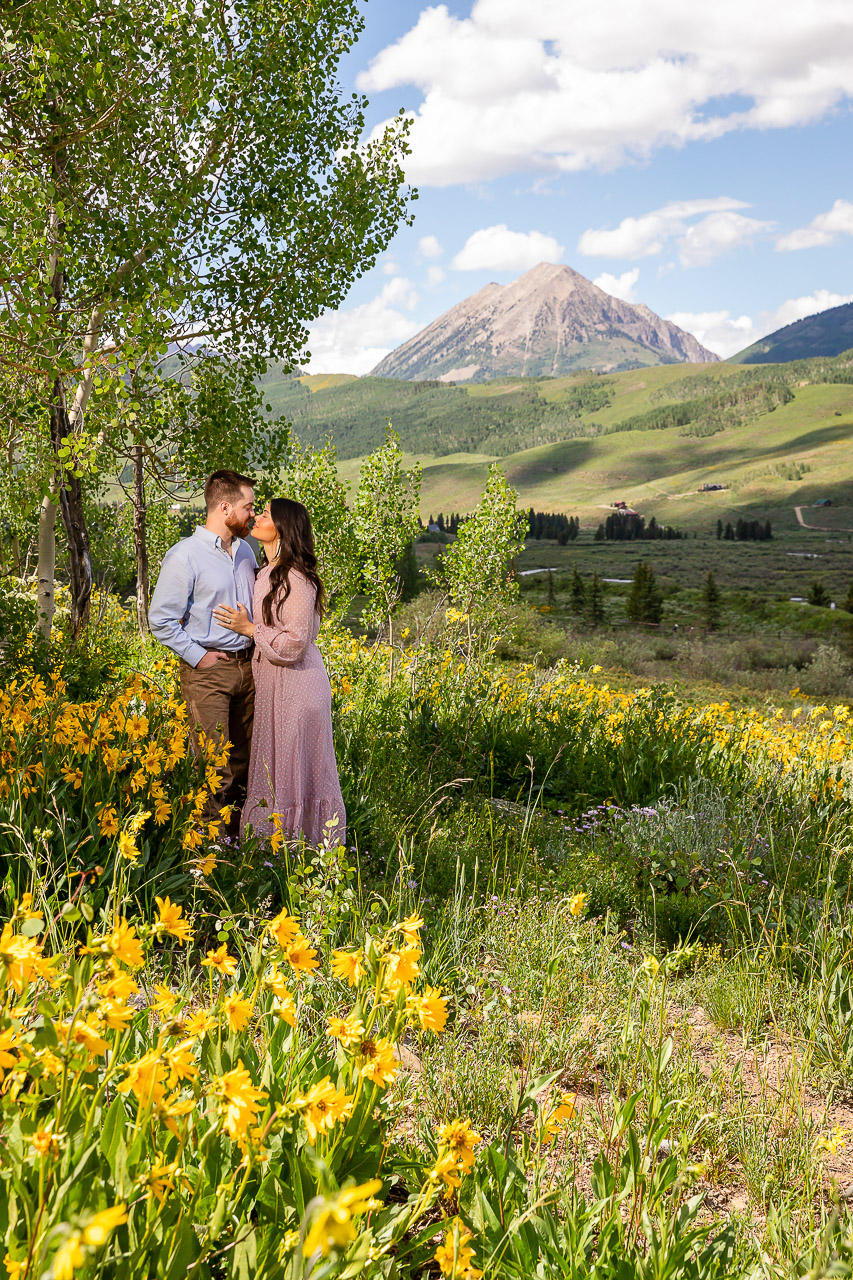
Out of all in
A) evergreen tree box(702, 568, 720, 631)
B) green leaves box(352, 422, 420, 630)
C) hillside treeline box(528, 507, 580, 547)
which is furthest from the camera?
hillside treeline box(528, 507, 580, 547)

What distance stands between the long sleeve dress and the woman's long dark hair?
1.5 inches

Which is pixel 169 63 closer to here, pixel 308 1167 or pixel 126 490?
pixel 126 490

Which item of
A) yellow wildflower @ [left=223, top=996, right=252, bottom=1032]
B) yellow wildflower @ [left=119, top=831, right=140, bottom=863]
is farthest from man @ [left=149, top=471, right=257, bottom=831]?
yellow wildflower @ [left=223, top=996, right=252, bottom=1032]

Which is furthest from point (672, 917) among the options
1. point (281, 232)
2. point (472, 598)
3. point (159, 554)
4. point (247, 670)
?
point (159, 554)

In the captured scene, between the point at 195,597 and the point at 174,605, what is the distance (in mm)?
131

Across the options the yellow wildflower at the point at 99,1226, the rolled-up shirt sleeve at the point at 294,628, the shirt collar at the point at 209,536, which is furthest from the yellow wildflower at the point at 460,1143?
the shirt collar at the point at 209,536

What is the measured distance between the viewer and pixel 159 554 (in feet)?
85.2

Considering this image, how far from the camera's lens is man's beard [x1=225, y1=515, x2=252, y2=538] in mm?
4492

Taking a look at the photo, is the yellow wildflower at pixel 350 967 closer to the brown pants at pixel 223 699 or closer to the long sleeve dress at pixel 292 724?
the long sleeve dress at pixel 292 724

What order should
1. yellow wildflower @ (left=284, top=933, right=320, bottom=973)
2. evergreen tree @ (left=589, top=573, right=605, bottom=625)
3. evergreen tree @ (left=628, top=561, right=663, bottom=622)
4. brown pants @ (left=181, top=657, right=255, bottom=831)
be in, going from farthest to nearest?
evergreen tree @ (left=628, top=561, right=663, bottom=622)
evergreen tree @ (left=589, top=573, right=605, bottom=625)
brown pants @ (left=181, top=657, right=255, bottom=831)
yellow wildflower @ (left=284, top=933, right=320, bottom=973)

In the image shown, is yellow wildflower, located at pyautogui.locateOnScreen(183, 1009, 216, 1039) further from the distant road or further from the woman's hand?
the distant road

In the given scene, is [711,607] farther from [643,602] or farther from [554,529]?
[554,529]

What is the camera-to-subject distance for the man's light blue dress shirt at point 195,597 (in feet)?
14.3

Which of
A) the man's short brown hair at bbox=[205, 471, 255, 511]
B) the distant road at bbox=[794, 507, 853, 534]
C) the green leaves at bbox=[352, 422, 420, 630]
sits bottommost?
Result: the man's short brown hair at bbox=[205, 471, 255, 511]
